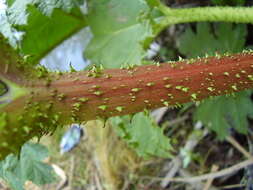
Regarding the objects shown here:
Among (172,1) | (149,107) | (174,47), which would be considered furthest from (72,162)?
(149,107)

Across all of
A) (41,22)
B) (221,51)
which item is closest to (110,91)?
(41,22)

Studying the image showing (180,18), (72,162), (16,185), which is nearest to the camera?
(16,185)

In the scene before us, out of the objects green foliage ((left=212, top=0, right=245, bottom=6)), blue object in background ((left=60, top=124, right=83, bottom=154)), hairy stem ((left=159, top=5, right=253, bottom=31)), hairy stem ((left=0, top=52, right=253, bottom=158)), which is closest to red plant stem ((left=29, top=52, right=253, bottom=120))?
hairy stem ((left=0, top=52, right=253, bottom=158))

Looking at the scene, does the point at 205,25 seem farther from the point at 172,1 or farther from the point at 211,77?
the point at 211,77

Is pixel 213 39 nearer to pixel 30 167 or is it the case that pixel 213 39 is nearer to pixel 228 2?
pixel 228 2

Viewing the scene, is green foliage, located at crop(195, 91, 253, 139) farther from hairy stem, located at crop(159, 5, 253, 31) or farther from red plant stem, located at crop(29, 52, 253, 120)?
red plant stem, located at crop(29, 52, 253, 120)
